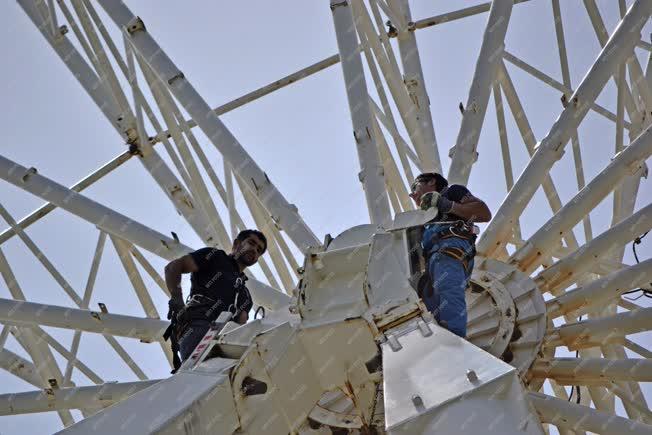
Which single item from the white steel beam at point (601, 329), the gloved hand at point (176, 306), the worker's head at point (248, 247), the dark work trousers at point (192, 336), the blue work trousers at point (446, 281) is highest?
the worker's head at point (248, 247)

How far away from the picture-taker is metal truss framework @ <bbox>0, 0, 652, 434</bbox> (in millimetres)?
11469

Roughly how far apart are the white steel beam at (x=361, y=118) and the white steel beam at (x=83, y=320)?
3.52 meters

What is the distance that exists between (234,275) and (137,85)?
482cm

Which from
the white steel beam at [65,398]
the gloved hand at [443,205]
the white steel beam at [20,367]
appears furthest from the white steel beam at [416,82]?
the white steel beam at [20,367]

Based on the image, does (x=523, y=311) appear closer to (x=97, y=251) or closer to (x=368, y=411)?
(x=368, y=411)

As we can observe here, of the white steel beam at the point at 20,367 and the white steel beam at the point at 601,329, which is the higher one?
the white steel beam at the point at 20,367

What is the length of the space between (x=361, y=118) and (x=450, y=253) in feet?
8.86

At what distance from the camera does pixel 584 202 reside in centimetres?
1215

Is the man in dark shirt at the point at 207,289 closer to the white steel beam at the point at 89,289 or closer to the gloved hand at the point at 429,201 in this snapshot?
the gloved hand at the point at 429,201

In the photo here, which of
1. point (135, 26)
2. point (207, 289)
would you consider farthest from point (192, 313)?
point (135, 26)

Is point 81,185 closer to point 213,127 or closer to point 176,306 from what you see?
point 213,127

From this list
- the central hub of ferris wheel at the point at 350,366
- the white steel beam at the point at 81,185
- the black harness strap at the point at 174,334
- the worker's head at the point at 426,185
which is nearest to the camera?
the central hub of ferris wheel at the point at 350,366

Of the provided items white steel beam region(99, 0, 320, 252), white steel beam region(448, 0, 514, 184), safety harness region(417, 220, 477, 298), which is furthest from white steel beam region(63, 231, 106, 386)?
safety harness region(417, 220, 477, 298)

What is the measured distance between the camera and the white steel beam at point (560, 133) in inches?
486
